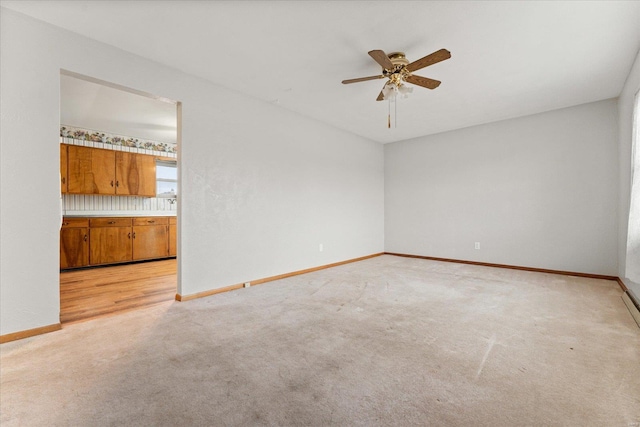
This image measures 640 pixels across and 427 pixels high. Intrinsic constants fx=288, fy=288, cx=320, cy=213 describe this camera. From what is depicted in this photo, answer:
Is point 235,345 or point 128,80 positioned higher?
point 128,80

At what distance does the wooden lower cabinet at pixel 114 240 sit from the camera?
487 cm

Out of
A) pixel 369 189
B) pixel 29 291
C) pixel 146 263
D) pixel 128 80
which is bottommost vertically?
pixel 146 263

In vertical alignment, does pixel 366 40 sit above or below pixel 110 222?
above

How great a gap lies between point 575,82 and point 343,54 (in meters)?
2.97

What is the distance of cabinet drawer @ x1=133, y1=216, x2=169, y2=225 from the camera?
5.69 metres

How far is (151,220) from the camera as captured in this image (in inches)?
231

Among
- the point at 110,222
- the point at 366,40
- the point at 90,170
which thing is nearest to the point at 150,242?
the point at 110,222

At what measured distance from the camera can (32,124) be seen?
2.32 metres

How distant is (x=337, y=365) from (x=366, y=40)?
2677 mm

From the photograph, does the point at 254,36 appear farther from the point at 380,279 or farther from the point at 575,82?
the point at 575,82

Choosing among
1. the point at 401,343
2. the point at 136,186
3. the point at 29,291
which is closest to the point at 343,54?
the point at 401,343

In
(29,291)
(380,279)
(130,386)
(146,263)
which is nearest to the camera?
(130,386)

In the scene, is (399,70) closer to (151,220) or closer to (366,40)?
(366,40)

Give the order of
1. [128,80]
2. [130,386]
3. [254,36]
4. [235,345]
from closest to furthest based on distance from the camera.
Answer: [130,386]
[235,345]
[254,36]
[128,80]
